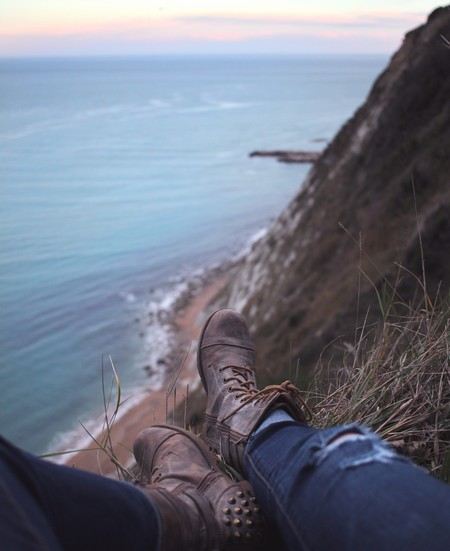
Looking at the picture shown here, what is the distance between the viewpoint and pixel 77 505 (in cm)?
166

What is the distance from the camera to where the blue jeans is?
4.65ft

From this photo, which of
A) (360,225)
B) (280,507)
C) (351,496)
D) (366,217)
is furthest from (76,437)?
(351,496)

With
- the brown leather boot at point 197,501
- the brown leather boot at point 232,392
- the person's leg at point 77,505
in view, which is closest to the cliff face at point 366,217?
the brown leather boot at point 232,392

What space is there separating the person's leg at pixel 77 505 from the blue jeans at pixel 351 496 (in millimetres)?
358

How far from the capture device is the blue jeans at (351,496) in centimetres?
142

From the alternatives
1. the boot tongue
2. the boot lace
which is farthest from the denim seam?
the boot tongue

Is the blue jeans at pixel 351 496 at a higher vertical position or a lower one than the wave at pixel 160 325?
higher

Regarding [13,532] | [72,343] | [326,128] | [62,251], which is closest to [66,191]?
[62,251]

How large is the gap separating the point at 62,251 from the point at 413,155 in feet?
60.3

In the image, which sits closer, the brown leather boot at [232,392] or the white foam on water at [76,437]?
the brown leather boot at [232,392]

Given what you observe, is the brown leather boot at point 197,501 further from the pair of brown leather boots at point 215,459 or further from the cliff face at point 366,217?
the cliff face at point 366,217

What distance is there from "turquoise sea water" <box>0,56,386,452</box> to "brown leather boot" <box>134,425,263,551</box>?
1147cm

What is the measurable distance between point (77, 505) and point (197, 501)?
46 cm

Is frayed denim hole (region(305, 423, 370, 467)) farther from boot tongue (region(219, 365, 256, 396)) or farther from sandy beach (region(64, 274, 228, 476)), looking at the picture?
sandy beach (region(64, 274, 228, 476))
